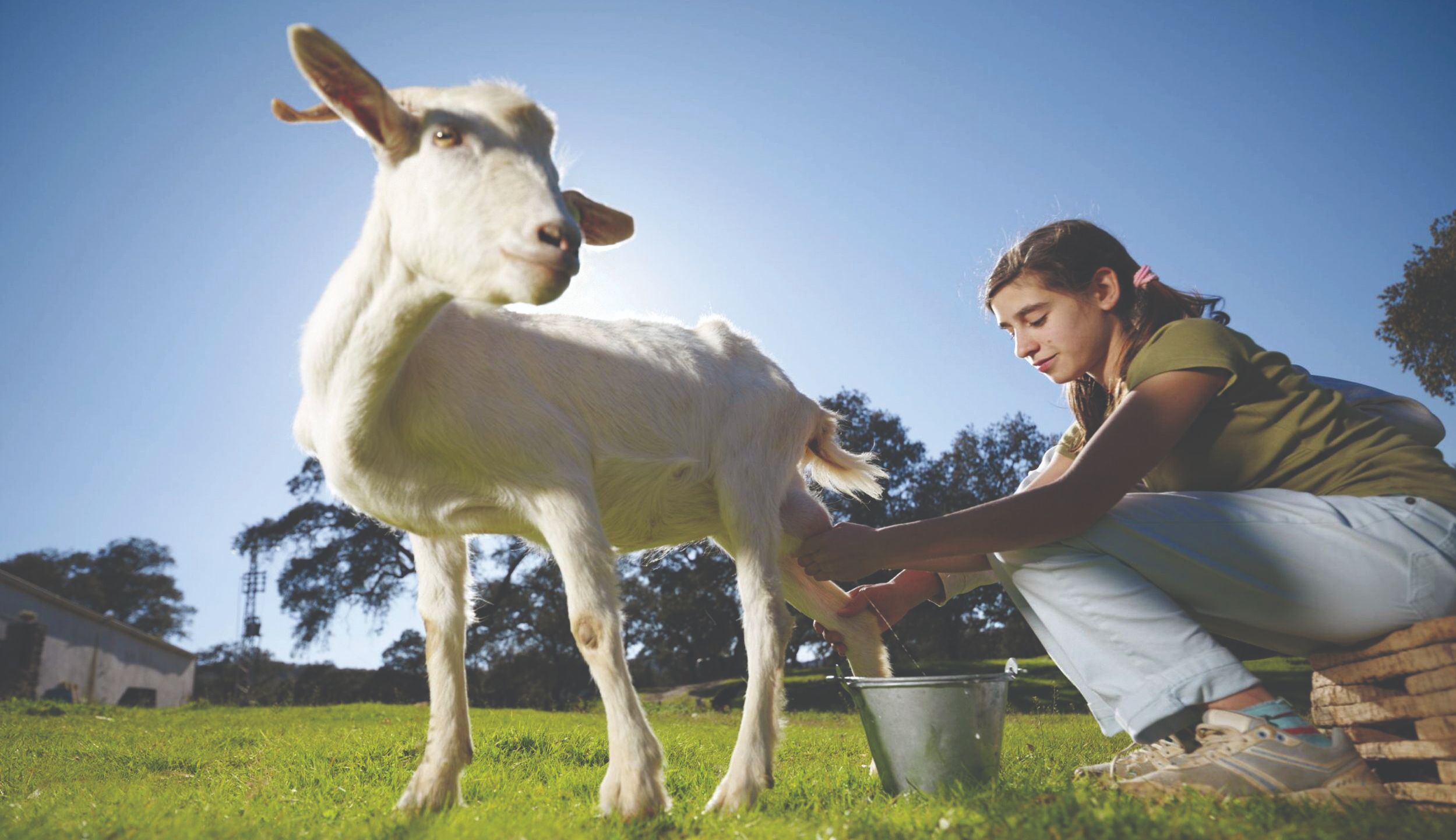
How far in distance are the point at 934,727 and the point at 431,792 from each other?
1.77 metres

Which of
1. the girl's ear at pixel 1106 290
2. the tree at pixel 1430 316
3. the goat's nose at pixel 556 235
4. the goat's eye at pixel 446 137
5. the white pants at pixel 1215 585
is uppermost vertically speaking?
the tree at pixel 1430 316

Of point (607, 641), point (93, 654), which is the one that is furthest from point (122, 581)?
point (607, 641)

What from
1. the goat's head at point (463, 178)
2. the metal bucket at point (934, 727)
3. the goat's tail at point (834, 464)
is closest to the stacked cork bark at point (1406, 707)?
the metal bucket at point (934, 727)

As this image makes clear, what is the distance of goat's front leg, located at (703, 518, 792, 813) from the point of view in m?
2.94

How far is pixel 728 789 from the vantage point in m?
2.91

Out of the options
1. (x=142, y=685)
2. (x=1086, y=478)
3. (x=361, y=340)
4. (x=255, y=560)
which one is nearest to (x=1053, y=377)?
(x=1086, y=478)

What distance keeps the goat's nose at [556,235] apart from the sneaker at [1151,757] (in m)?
2.28

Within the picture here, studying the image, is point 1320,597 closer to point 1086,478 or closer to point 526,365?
point 1086,478

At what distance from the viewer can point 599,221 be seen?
3.17 metres

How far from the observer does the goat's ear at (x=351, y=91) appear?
236cm

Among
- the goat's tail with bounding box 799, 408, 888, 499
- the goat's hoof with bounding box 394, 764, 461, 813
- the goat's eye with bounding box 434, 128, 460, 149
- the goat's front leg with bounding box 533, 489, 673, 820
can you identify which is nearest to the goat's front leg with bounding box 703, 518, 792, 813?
the goat's front leg with bounding box 533, 489, 673, 820

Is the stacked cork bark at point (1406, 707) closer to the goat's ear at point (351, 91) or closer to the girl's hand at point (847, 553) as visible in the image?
the girl's hand at point (847, 553)

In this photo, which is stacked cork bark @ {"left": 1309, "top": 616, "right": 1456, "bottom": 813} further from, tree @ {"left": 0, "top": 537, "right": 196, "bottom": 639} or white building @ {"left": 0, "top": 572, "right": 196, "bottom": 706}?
tree @ {"left": 0, "top": 537, "right": 196, "bottom": 639}

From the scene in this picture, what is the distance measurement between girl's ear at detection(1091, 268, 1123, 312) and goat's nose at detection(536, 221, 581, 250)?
202 centimetres
